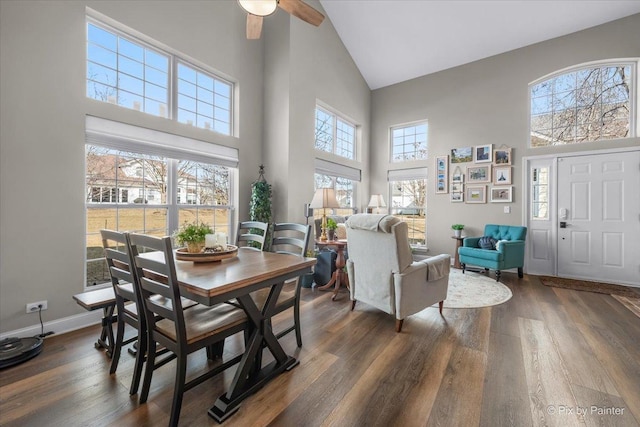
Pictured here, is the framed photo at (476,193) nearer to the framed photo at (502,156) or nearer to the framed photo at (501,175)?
the framed photo at (501,175)

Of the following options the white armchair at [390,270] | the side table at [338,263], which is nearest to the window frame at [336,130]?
the side table at [338,263]

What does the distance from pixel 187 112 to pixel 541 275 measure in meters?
6.02

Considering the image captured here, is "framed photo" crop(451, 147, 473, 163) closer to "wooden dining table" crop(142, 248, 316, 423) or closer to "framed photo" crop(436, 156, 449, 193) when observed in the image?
"framed photo" crop(436, 156, 449, 193)

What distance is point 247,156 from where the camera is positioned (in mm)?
4297

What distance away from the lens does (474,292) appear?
3.79 metres

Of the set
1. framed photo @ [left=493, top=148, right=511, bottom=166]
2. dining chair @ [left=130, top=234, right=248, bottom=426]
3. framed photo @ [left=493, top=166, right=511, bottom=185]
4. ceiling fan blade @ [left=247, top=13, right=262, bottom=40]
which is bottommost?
dining chair @ [left=130, top=234, right=248, bottom=426]

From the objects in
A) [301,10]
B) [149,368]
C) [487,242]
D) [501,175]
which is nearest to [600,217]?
[501,175]

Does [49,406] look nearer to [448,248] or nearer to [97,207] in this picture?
[97,207]

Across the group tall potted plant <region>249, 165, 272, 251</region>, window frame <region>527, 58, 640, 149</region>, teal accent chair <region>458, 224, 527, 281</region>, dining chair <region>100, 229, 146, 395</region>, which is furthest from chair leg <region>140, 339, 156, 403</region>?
window frame <region>527, 58, 640, 149</region>

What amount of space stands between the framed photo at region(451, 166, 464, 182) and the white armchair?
121 inches

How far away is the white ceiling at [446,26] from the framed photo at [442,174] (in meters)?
1.87

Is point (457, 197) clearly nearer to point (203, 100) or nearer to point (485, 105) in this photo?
point (485, 105)

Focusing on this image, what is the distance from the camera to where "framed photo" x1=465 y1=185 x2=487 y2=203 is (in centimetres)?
523

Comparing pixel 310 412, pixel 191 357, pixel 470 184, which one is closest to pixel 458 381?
pixel 310 412
